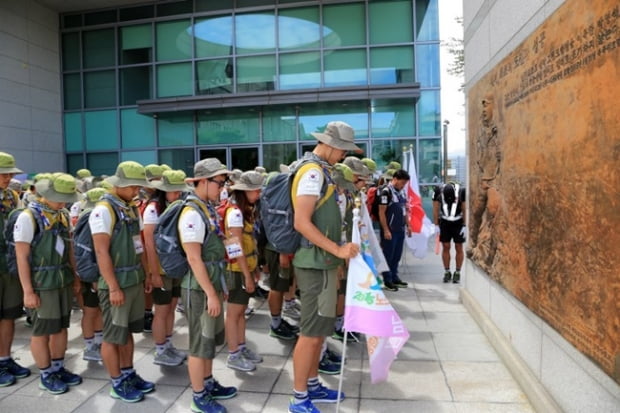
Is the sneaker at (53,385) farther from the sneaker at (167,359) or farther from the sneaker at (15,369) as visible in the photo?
the sneaker at (167,359)

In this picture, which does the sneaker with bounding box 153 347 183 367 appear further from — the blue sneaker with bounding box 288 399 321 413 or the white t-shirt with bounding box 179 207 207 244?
the white t-shirt with bounding box 179 207 207 244

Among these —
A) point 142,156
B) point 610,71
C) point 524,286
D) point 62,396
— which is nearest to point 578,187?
point 610,71

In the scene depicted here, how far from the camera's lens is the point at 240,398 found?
151 inches

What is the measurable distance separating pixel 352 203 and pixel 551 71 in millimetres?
2157

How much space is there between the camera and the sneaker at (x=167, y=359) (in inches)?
178

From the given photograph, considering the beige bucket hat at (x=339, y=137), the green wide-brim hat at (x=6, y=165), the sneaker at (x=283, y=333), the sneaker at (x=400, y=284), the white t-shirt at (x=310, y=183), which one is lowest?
the sneaker at (x=283, y=333)

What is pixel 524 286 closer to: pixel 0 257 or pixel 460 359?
pixel 460 359

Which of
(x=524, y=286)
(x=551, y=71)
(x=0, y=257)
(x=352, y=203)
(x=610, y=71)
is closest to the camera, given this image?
(x=610, y=71)

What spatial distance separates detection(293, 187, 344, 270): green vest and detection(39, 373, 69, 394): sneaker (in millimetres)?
2339

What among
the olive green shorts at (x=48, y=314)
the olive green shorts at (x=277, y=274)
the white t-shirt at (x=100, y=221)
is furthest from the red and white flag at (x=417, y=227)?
the olive green shorts at (x=48, y=314)

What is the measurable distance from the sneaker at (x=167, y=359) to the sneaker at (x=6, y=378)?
47.4 inches

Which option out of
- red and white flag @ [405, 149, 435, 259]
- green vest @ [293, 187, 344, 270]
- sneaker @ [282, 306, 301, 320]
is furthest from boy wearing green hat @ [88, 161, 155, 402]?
red and white flag @ [405, 149, 435, 259]

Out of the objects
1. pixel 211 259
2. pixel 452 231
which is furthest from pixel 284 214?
pixel 452 231

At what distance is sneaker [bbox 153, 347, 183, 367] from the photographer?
451 centimetres
